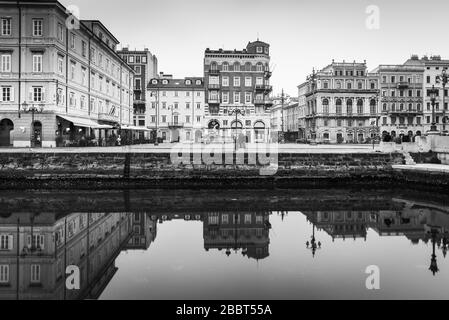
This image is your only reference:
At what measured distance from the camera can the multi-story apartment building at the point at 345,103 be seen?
273 ft

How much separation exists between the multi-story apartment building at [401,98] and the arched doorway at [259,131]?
26.9m

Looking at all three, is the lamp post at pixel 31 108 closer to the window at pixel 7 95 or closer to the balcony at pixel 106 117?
the window at pixel 7 95

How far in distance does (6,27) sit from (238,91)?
4122cm

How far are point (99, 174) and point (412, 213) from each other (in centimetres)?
2060

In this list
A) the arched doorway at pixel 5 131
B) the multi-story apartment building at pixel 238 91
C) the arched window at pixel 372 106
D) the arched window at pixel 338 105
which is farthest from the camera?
the arched window at pixel 338 105

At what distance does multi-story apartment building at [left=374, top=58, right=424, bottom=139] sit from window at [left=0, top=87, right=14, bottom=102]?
223 feet

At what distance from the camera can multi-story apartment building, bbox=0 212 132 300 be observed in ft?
33.3

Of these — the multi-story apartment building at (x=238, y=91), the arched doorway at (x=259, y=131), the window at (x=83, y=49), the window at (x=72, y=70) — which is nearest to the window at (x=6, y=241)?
the window at (x=72, y=70)

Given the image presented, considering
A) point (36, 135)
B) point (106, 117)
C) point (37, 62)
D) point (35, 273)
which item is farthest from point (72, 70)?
point (35, 273)

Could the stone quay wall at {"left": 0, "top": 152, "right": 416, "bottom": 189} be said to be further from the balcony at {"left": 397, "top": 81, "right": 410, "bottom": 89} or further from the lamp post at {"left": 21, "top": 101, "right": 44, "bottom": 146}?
the balcony at {"left": 397, "top": 81, "right": 410, "bottom": 89}

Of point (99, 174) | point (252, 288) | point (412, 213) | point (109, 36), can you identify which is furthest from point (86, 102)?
point (252, 288)

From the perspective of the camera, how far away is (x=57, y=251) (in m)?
13.4

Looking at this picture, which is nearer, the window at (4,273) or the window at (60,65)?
the window at (4,273)

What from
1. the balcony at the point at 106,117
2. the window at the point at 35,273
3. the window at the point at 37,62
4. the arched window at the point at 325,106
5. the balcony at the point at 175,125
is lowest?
the window at the point at 35,273
